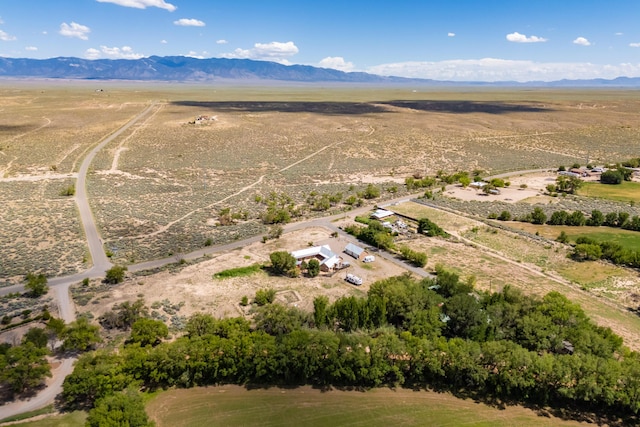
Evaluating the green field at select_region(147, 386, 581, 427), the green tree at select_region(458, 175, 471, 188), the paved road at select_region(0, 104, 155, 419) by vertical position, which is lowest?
the green field at select_region(147, 386, 581, 427)

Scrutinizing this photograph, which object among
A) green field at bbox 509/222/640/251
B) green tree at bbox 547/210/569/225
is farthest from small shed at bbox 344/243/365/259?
green tree at bbox 547/210/569/225

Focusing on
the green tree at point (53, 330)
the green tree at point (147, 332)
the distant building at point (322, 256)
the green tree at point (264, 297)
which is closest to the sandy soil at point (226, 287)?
the distant building at point (322, 256)

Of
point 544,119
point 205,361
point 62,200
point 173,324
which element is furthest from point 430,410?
point 544,119

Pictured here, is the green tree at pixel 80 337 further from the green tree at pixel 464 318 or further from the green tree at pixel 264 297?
the green tree at pixel 464 318

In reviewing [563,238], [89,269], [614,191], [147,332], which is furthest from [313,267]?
[614,191]

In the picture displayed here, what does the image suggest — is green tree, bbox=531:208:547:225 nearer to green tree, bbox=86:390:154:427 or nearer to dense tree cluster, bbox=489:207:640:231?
dense tree cluster, bbox=489:207:640:231

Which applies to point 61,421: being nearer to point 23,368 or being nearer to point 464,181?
point 23,368

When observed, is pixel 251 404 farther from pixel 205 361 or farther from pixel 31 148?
pixel 31 148
